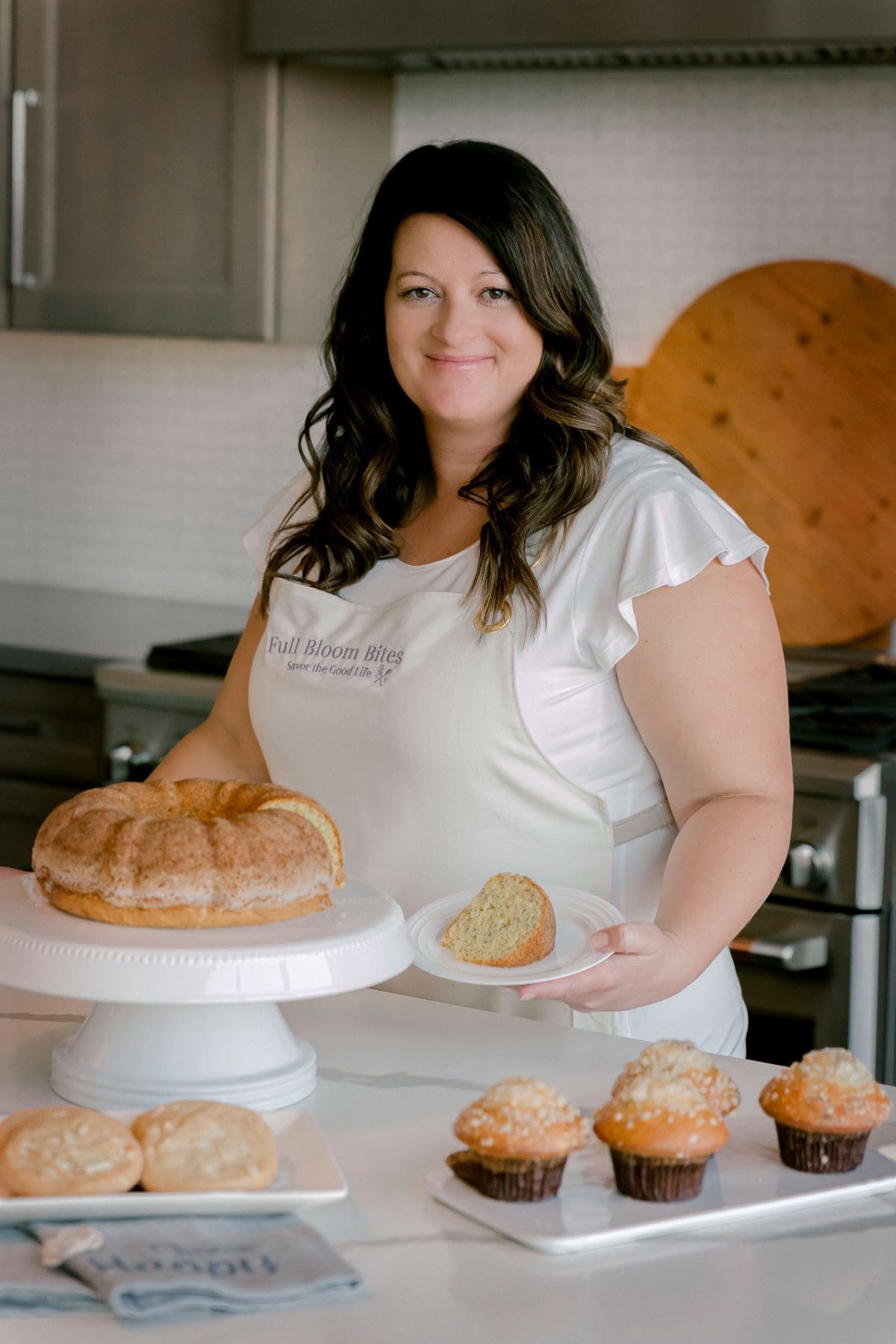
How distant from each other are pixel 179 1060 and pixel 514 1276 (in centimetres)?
32

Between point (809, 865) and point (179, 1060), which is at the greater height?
point (179, 1060)

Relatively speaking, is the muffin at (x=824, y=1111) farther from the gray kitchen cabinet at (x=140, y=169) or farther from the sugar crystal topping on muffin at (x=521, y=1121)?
the gray kitchen cabinet at (x=140, y=169)

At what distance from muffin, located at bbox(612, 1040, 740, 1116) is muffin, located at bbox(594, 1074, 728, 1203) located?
22 millimetres

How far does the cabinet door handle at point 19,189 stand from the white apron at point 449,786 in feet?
6.44

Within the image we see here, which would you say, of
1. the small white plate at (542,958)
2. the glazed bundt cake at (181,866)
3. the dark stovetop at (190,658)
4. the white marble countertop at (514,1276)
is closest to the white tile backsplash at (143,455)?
the dark stovetop at (190,658)

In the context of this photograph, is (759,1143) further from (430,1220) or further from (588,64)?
(588,64)

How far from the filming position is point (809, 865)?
7.79 feet

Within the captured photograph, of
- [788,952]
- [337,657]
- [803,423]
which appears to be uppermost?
[803,423]

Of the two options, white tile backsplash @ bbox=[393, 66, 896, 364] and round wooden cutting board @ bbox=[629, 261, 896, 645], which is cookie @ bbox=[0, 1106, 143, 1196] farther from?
white tile backsplash @ bbox=[393, 66, 896, 364]

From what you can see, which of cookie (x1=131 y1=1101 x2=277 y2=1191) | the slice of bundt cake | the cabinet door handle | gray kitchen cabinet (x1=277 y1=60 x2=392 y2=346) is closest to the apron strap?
the slice of bundt cake

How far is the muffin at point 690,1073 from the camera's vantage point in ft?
3.32

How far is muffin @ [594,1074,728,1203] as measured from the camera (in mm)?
950

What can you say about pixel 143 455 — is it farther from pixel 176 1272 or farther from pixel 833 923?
pixel 176 1272

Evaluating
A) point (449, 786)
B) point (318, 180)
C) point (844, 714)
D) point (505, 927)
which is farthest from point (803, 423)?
point (505, 927)
